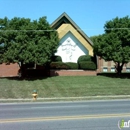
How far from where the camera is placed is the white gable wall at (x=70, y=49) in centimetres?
3753

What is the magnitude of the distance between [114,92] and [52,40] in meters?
8.39

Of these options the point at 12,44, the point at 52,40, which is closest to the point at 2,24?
the point at 12,44

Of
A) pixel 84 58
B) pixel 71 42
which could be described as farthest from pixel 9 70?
pixel 71 42

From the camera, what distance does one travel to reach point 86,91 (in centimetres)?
2409

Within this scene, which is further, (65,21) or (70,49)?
(65,21)

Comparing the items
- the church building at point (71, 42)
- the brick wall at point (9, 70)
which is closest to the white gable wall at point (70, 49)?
the church building at point (71, 42)

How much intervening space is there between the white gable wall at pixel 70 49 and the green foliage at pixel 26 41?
8.72m

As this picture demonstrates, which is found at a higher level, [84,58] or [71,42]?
[71,42]

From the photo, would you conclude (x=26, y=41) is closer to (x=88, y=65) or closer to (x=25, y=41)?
(x=25, y=41)

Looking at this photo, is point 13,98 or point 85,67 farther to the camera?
point 85,67

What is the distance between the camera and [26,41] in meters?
26.8

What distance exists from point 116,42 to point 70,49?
956 cm

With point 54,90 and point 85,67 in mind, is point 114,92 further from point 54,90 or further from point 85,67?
point 85,67

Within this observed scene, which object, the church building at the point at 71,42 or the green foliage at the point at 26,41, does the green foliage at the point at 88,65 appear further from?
the green foliage at the point at 26,41
